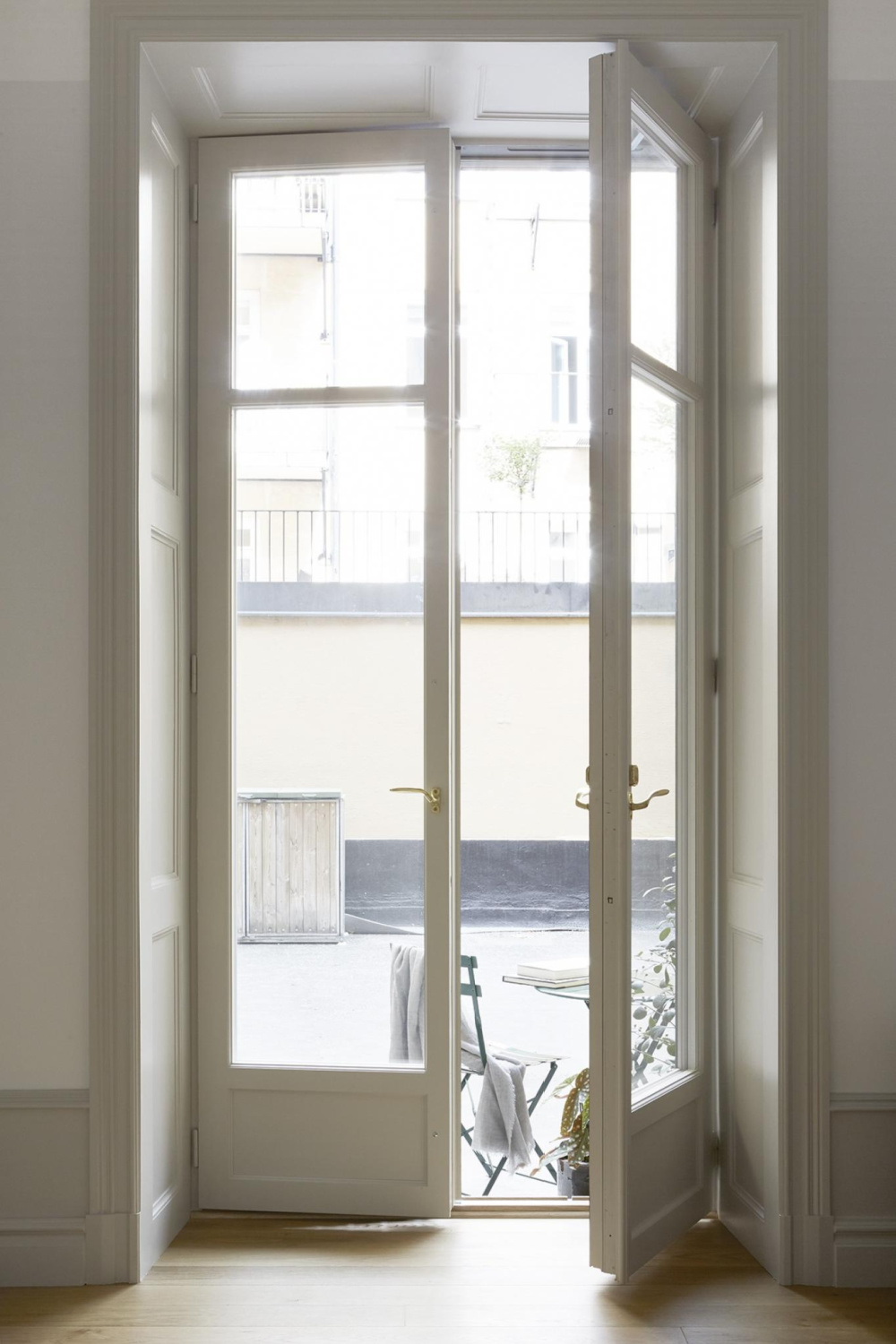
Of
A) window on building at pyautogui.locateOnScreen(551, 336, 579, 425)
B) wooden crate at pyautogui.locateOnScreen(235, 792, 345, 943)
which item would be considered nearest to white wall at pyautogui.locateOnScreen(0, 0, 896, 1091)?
wooden crate at pyautogui.locateOnScreen(235, 792, 345, 943)

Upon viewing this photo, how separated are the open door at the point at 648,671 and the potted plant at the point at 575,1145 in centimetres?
41

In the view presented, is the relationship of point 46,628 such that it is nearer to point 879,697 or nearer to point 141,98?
point 141,98

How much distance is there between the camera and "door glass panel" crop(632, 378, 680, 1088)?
2.47 meters

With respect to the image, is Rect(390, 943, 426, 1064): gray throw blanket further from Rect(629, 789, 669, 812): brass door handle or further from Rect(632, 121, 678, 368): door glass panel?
Rect(632, 121, 678, 368): door glass panel

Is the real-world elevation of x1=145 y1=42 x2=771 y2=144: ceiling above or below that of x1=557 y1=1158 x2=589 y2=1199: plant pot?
above

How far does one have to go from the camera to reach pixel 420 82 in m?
2.55

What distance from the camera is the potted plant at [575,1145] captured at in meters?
2.92

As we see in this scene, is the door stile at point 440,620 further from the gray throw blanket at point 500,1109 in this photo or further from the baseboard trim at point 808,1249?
the baseboard trim at point 808,1249

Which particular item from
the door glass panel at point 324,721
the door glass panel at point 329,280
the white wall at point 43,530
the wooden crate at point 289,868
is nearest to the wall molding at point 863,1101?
the door glass panel at point 324,721

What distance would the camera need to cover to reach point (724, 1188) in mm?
2635

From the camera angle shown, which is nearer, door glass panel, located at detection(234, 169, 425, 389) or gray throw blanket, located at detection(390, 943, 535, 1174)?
door glass panel, located at detection(234, 169, 425, 389)

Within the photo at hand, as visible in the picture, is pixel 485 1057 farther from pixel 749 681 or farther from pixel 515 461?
pixel 515 461

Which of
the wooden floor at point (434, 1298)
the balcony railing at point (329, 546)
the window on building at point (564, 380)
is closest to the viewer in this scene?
the wooden floor at point (434, 1298)

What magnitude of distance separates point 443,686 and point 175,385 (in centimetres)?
104
